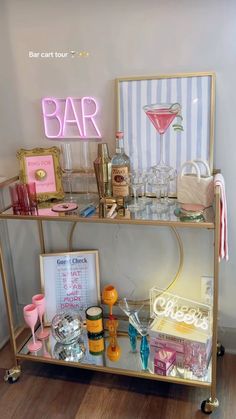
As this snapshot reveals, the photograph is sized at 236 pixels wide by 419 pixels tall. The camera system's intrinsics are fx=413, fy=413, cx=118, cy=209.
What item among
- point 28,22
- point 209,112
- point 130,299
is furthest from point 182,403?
point 28,22

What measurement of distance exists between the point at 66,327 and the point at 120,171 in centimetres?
79

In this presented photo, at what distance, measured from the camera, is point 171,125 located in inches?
67.7

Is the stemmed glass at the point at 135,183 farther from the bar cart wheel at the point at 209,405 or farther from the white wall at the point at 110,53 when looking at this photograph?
the bar cart wheel at the point at 209,405

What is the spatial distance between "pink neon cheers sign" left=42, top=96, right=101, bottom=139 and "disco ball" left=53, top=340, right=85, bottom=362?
38.5 inches

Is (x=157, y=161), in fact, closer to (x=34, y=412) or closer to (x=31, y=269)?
(x=31, y=269)

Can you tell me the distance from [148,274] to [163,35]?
1.07 m

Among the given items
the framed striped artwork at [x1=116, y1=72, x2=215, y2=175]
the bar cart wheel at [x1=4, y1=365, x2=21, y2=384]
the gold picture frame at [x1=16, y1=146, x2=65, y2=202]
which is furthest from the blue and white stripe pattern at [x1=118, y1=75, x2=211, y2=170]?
the bar cart wheel at [x1=4, y1=365, x2=21, y2=384]

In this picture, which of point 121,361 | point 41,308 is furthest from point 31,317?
point 121,361

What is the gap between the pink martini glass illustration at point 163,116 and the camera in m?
1.61

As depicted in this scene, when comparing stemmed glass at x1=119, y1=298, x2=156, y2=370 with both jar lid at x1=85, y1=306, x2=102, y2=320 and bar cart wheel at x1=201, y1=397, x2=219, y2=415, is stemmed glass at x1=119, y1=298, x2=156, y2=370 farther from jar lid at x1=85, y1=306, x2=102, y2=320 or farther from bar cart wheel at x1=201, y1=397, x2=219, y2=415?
bar cart wheel at x1=201, y1=397, x2=219, y2=415

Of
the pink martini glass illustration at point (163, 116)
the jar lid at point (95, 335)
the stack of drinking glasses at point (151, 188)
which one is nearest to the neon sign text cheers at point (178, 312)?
the jar lid at point (95, 335)

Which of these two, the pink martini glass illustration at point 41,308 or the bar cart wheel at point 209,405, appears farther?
the pink martini glass illustration at point 41,308

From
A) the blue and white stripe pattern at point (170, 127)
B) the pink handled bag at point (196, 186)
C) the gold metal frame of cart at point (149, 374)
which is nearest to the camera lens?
the gold metal frame of cart at point (149, 374)

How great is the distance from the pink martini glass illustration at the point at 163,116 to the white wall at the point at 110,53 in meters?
0.15
